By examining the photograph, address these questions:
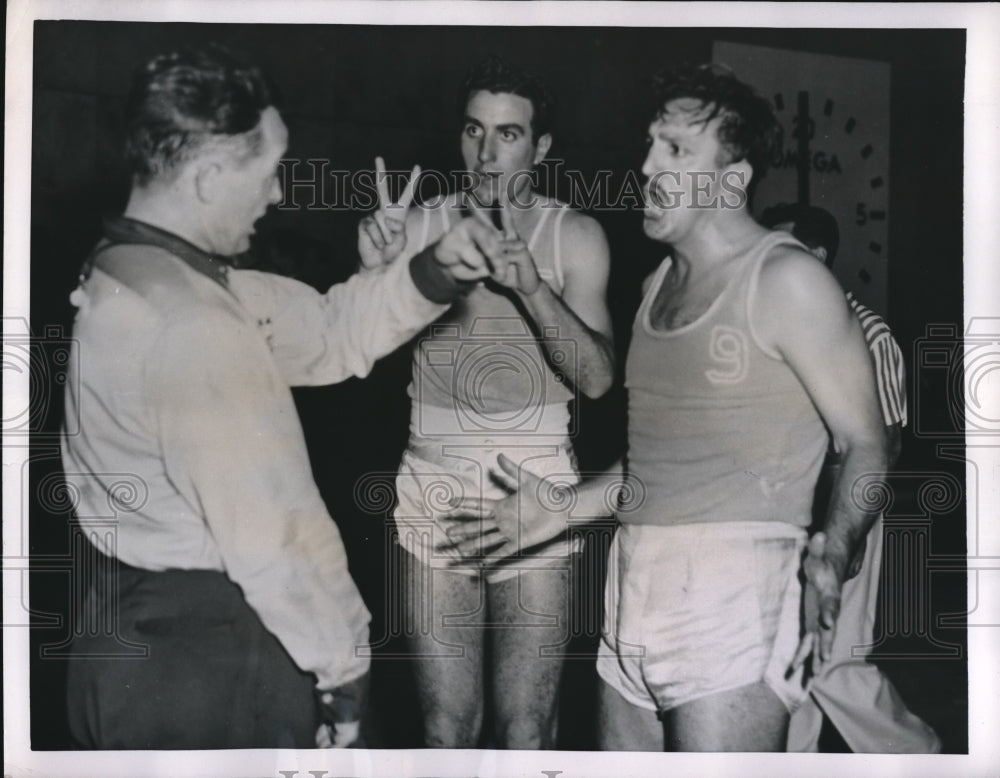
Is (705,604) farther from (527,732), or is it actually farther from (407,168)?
(407,168)

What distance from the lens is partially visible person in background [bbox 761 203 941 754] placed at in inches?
110

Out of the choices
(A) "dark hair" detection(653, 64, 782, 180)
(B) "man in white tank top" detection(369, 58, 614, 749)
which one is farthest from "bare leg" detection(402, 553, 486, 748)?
(A) "dark hair" detection(653, 64, 782, 180)

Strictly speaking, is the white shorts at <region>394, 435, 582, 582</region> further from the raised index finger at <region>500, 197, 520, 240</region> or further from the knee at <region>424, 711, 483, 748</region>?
the raised index finger at <region>500, 197, 520, 240</region>

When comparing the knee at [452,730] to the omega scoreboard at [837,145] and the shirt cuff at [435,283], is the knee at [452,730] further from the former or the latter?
the omega scoreboard at [837,145]

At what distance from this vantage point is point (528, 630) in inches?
110

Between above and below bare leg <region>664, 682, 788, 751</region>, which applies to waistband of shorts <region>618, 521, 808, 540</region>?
above

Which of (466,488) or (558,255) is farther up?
(558,255)

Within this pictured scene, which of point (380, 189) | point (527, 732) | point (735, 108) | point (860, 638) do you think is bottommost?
point (527, 732)

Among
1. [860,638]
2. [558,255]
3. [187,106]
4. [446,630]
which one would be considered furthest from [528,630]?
[187,106]

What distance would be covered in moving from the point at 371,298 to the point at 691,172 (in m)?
0.94

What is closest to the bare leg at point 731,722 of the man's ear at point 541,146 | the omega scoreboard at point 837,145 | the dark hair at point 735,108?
the omega scoreboard at point 837,145

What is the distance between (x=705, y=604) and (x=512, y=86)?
4.99 ft

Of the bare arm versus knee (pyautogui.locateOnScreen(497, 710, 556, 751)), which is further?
knee (pyautogui.locateOnScreen(497, 710, 556, 751))

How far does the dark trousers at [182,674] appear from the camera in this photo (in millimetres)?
2791
